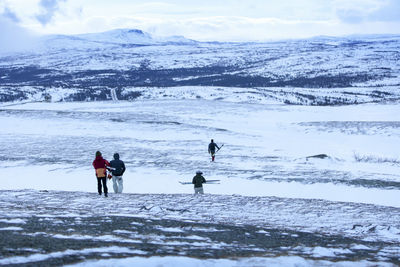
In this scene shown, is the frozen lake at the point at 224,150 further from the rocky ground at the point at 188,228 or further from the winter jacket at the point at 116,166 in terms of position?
the rocky ground at the point at 188,228

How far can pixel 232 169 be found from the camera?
20.7 m

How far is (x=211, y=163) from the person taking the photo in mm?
22297

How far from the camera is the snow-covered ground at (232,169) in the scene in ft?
33.4

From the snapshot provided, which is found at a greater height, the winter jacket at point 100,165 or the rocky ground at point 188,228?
the winter jacket at point 100,165

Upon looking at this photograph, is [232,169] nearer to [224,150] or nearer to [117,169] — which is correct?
[224,150]

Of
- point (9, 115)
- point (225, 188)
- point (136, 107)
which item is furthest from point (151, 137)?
point (136, 107)

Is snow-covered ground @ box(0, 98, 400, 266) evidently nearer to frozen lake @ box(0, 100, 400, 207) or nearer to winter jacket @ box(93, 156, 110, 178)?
frozen lake @ box(0, 100, 400, 207)

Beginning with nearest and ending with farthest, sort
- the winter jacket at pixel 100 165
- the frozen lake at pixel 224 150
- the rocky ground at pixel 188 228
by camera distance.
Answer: the rocky ground at pixel 188 228 < the winter jacket at pixel 100 165 < the frozen lake at pixel 224 150

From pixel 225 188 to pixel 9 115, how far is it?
33.2 meters

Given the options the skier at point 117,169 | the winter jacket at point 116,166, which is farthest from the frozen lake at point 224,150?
the winter jacket at point 116,166

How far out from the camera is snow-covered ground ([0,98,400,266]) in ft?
33.4

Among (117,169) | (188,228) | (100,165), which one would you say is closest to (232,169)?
(117,169)

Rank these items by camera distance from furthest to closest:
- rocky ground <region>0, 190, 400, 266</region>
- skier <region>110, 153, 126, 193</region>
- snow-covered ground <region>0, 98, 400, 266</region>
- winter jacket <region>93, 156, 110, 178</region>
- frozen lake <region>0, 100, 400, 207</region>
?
1. frozen lake <region>0, 100, 400, 207</region>
2. skier <region>110, 153, 126, 193</region>
3. winter jacket <region>93, 156, 110, 178</region>
4. snow-covered ground <region>0, 98, 400, 266</region>
5. rocky ground <region>0, 190, 400, 266</region>

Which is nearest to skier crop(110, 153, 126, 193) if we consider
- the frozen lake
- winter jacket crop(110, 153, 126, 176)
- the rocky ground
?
winter jacket crop(110, 153, 126, 176)
